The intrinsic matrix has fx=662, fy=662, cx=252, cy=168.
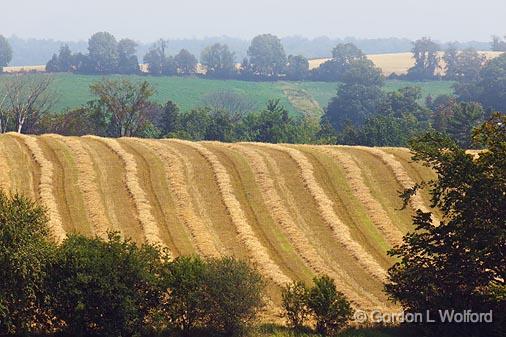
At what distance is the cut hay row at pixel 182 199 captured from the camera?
5097 centimetres

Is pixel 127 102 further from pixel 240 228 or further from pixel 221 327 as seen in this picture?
pixel 221 327

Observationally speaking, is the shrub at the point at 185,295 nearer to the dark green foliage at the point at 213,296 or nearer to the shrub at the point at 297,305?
the dark green foliage at the point at 213,296

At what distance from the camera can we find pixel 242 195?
197ft

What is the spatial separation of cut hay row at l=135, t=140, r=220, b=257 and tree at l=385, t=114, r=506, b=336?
19.4 metres

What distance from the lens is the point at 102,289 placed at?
32656mm

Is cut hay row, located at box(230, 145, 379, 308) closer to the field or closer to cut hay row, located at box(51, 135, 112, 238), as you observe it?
the field

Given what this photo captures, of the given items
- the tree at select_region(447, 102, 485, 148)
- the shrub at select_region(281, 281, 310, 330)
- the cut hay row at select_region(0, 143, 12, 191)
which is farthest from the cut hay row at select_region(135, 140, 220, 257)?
the tree at select_region(447, 102, 485, 148)

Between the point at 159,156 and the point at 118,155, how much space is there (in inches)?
161

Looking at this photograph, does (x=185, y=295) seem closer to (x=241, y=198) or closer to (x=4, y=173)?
(x=241, y=198)

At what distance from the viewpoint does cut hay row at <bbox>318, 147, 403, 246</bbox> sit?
54.6 meters

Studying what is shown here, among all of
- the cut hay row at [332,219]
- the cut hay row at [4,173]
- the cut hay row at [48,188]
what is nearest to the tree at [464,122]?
Answer: the cut hay row at [332,219]

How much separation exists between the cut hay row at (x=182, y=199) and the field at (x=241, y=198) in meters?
0.10

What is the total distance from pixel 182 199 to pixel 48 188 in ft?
38.0

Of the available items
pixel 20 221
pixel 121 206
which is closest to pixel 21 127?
pixel 121 206
